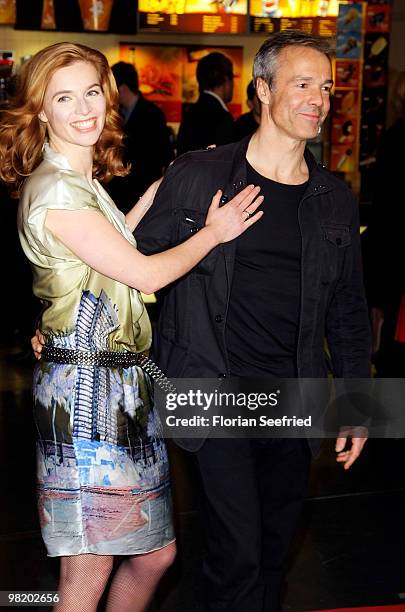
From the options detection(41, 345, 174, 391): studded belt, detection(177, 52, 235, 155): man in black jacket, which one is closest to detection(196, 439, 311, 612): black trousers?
detection(41, 345, 174, 391): studded belt

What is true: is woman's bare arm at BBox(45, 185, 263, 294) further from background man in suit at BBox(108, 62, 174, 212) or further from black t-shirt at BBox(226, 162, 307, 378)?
background man in suit at BBox(108, 62, 174, 212)

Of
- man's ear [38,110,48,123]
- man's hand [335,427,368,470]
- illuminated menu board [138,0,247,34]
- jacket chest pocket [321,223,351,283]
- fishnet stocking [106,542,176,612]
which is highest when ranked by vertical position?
illuminated menu board [138,0,247,34]

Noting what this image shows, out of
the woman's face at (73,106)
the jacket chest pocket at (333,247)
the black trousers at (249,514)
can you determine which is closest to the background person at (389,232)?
the jacket chest pocket at (333,247)

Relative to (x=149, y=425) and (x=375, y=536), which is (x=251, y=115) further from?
(x=149, y=425)

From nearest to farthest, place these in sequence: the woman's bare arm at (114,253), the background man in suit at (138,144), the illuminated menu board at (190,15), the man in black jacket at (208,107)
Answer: the woman's bare arm at (114,253), the man in black jacket at (208,107), the background man in suit at (138,144), the illuminated menu board at (190,15)

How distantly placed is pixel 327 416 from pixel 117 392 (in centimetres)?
347

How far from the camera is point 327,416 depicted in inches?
224

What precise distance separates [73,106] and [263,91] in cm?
69

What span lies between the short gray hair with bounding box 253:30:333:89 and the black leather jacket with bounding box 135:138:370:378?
0.22 metres

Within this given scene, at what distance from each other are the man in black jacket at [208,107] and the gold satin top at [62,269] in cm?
418

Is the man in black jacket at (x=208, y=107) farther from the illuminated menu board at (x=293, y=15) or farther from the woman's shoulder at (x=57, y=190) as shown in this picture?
the woman's shoulder at (x=57, y=190)

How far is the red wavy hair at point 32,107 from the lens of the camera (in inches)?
93.5

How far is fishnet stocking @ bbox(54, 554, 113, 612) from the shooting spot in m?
2.41

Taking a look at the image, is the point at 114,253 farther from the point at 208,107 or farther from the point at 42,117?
the point at 208,107
